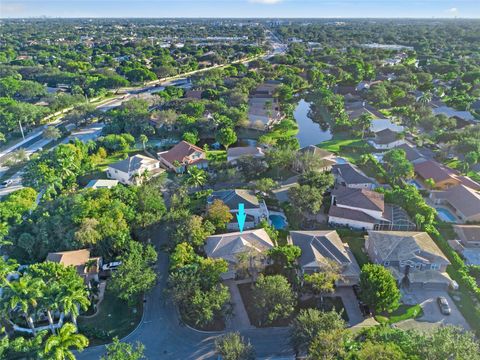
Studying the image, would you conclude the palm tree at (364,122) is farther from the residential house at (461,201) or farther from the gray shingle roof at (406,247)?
the gray shingle roof at (406,247)

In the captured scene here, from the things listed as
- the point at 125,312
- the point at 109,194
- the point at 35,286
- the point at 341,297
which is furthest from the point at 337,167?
the point at 35,286

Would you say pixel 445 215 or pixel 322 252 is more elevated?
pixel 322 252

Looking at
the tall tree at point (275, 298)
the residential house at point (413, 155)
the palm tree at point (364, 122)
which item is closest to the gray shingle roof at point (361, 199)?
the residential house at point (413, 155)

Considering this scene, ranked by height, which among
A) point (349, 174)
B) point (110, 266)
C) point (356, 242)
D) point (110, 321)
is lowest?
point (110, 321)

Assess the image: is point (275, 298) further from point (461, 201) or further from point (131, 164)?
point (131, 164)

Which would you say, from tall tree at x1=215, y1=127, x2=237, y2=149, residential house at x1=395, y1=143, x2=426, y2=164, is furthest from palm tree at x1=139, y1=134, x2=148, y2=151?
residential house at x1=395, y1=143, x2=426, y2=164

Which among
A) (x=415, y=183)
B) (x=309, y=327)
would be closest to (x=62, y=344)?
(x=309, y=327)

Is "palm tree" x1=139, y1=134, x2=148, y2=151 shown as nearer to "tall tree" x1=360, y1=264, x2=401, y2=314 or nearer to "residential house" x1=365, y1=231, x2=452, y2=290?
"residential house" x1=365, y1=231, x2=452, y2=290
